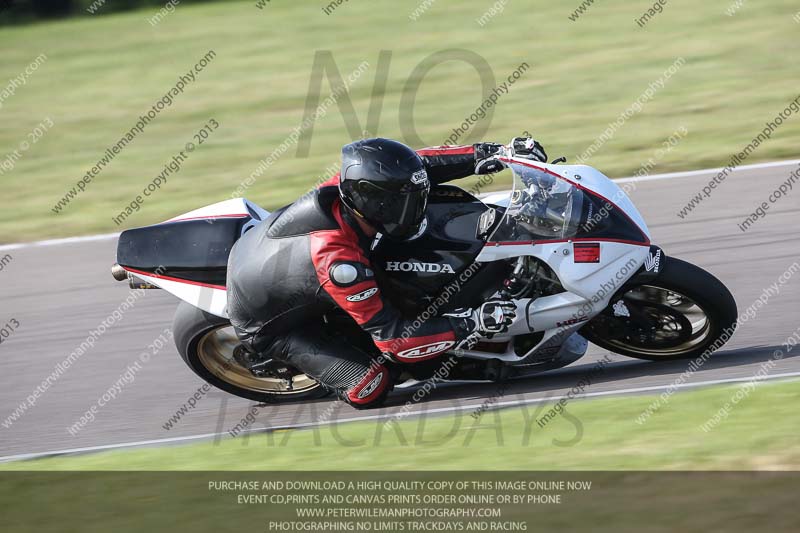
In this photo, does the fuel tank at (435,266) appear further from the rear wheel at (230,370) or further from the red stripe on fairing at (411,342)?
the rear wheel at (230,370)

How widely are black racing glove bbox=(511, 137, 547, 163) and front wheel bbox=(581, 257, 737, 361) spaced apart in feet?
2.94

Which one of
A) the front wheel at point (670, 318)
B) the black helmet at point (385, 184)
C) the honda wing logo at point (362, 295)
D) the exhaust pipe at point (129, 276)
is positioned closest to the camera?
the black helmet at point (385, 184)

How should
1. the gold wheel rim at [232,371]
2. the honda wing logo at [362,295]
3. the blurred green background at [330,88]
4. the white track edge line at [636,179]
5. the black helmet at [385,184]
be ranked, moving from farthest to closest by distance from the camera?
1. the blurred green background at [330,88]
2. the white track edge line at [636,179]
3. the gold wheel rim at [232,371]
4. the honda wing logo at [362,295]
5. the black helmet at [385,184]

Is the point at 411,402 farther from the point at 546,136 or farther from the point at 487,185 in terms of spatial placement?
the point at 546,136

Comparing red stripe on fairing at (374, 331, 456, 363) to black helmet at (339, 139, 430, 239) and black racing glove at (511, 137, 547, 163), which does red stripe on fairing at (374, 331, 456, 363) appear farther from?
black racing glove at (511, 137, 547, 163)

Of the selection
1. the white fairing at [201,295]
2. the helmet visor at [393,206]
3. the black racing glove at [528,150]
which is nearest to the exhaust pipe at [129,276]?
the white fairing at [201,295]

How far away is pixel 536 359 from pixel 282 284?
1527mm

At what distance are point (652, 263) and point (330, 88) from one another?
8.51 metres

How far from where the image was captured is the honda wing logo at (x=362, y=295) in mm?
5387

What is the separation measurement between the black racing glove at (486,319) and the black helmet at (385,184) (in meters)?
0.59

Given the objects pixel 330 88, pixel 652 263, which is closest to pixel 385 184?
pixel 652 263

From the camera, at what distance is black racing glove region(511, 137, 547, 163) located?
5.73 m
